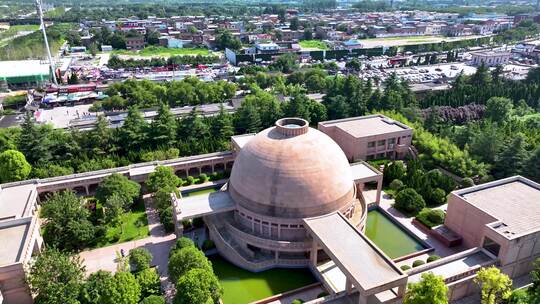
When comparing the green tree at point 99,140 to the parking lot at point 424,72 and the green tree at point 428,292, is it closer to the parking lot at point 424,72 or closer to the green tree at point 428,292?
the green tree at point 428,292

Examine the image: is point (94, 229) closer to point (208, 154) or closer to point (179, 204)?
point (179, 204)

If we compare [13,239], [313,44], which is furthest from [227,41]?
[13,239]

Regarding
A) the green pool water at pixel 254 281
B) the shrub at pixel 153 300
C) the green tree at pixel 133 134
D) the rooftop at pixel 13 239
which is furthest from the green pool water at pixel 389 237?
the green tree at pixel 133 134

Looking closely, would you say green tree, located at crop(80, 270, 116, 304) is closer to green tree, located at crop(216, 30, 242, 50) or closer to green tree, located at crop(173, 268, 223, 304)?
green tree, located at crop(173, 268, 223, 304)

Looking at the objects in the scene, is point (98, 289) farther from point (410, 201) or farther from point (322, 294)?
point (410, 201)

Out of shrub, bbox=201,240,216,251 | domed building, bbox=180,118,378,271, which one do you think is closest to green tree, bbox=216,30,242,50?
domed building, bbox=180,118,378,271

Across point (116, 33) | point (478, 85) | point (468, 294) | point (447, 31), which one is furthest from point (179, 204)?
point (447, 31)
